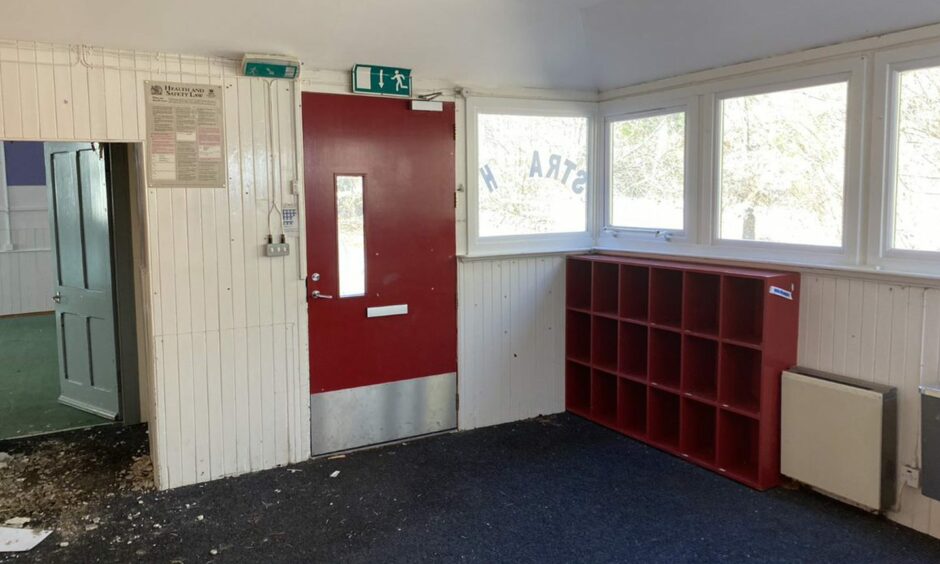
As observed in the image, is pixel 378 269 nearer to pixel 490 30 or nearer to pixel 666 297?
pixel 490 30

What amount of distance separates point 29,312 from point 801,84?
30.6 ft

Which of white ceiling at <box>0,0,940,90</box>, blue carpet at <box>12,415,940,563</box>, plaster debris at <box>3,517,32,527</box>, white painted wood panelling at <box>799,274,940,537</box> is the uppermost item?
white ceiling at <box>0,0,940,90</box>

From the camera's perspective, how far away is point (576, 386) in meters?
5.03

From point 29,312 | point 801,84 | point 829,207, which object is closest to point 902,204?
point 829,207

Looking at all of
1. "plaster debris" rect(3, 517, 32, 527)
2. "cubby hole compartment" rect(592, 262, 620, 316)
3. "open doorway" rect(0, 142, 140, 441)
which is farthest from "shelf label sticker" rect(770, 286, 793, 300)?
"plaster debris" rect(3, 517, 32, 527)

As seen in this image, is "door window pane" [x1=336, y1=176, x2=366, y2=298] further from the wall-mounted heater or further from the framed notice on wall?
the wall-mounted heater

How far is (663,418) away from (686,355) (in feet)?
1.73

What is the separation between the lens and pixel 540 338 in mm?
4902

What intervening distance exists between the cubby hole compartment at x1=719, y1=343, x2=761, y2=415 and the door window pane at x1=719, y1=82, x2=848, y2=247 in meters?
0.67

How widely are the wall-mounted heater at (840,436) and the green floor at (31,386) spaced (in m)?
4.41

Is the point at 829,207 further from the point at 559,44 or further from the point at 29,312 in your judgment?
the point at 29,312

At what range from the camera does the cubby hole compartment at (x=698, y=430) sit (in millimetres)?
4141

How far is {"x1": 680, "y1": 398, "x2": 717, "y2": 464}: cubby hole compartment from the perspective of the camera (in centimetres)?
414

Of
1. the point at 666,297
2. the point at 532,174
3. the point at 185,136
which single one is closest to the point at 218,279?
the point at 185,136
